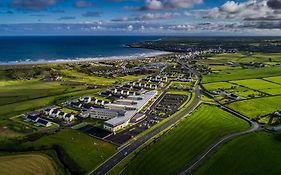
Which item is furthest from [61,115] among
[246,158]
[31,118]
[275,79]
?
[275,79]

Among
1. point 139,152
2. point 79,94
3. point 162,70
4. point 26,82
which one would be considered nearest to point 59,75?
point 26,82

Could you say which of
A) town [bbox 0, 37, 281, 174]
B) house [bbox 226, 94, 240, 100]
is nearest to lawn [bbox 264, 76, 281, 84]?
town [bbox 0, 37, 281, 174]

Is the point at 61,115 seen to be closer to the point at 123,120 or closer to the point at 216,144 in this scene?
the point at 123,120

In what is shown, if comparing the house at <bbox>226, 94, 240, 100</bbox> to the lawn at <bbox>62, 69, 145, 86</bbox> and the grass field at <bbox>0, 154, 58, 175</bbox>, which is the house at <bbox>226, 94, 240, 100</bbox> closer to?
the lawn at <bbox>62, 69, 145, 86</bbox>

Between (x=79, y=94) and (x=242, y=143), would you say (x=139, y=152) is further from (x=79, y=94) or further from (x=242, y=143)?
(x=79, y=94)

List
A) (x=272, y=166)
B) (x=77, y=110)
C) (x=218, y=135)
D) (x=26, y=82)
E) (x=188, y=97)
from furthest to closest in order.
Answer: (x=26, y=82) → (x=188, y=97) → (x=77, y=110) → (x=218, y=135) → (x=272, y=166)
